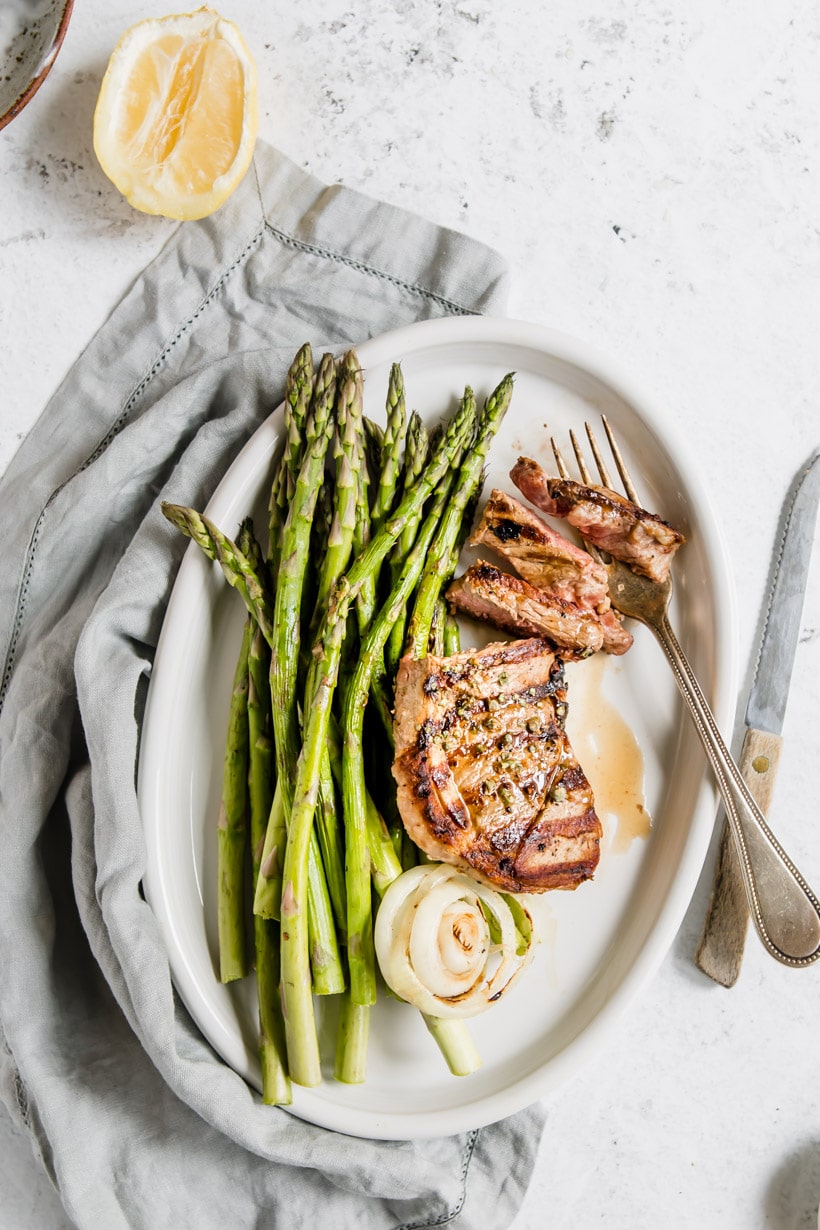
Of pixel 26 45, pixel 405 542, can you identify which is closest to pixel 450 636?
pixel 405 542

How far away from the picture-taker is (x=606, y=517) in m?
3.09

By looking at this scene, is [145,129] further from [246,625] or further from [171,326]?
[246,625]

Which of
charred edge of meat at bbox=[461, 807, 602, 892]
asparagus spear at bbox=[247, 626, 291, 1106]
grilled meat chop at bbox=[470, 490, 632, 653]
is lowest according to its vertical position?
asparagus spear at bbox=[247, 626, 291, 1106]

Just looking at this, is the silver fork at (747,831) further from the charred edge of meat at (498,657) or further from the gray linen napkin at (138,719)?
the gray linen napkin at (138,719)

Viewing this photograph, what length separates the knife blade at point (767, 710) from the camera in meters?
3.38

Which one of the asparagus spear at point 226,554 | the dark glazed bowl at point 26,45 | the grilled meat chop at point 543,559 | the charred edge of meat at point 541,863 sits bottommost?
the charred edge of meat at point 541,863

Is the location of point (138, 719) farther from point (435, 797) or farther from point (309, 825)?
point (435, 797)

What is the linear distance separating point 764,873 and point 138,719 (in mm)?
2101

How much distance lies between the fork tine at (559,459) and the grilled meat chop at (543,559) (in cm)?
23

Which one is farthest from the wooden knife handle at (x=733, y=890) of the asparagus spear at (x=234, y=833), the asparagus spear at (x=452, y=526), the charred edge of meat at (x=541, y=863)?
the asparagus spear at (x=234, y=833)

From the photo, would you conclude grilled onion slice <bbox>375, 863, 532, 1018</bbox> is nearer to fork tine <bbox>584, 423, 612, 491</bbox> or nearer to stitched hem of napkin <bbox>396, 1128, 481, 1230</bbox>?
stitched hem of napkin <bbox>396, 1128, 481, 1230</bbox>

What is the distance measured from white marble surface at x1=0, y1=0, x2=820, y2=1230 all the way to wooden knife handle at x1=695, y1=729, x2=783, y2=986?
0.26 ft

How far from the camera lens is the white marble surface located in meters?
3.40

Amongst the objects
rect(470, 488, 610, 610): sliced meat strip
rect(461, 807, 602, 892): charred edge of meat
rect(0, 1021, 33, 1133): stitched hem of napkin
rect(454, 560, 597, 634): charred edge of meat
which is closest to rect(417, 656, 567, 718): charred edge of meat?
rect(454, 560, 597, 634): charred edge of meat
